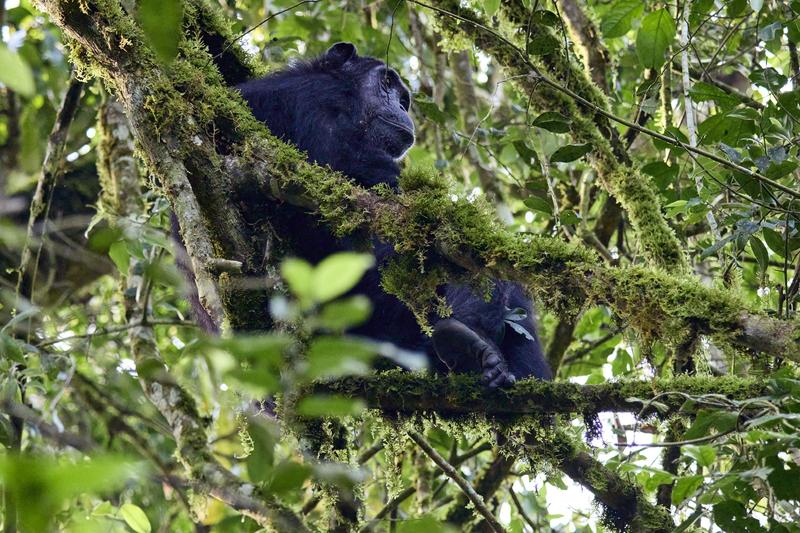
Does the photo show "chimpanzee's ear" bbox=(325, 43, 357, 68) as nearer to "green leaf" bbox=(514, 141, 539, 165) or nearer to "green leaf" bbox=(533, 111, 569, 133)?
"green leaf" bbox=(514, 141, 539, 165)

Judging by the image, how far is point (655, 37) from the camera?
13.2 ft

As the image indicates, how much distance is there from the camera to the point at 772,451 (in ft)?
9.01

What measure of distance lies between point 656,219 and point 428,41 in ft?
11.3

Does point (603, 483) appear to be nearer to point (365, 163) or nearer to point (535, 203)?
point (535, 203)

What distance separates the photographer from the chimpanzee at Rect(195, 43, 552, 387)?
12.6 feet

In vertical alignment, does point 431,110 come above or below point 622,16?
below

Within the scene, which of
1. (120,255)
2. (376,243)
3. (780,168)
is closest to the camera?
(780,168)

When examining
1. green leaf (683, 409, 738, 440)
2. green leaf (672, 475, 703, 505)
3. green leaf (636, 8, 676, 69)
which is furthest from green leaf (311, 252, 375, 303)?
green leaf (636, 8, 676, 69)

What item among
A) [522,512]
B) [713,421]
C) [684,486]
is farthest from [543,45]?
[522,512]

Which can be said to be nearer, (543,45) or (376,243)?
(376,243)

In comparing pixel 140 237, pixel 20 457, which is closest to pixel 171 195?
pixel 140 237

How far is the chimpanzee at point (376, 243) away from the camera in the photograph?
12.6 ft

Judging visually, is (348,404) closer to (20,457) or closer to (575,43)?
(20,457)

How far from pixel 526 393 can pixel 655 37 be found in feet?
6.07
